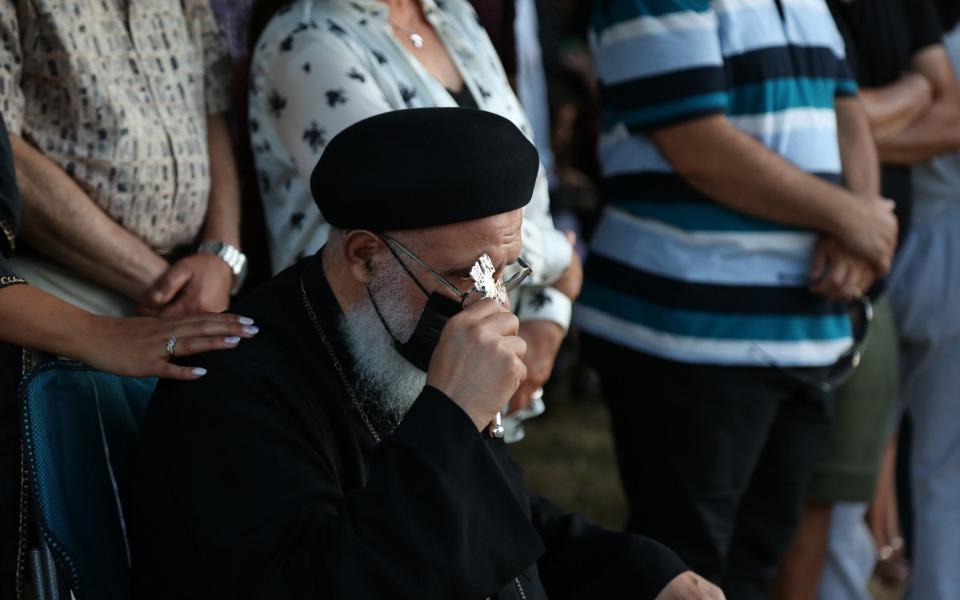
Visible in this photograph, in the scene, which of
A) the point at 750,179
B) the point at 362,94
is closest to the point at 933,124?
the point at 750,179

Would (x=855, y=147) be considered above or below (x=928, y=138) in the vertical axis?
above

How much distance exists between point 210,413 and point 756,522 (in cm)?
204

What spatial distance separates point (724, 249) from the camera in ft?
11.0

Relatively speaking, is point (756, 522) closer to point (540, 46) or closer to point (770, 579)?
point (770, 579)

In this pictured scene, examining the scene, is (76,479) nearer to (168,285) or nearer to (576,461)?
(168,285)

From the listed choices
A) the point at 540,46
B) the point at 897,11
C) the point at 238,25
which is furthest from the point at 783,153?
the point at 540,46

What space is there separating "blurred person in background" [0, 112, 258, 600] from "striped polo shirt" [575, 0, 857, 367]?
1.55 meters

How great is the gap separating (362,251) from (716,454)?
1.57 meters

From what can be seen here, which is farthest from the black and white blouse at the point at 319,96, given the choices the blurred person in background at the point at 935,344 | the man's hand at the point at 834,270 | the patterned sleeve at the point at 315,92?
the blurred person in background at the point at 935,344

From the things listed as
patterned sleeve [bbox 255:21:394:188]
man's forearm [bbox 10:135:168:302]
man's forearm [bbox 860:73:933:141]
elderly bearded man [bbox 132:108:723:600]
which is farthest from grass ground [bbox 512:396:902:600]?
elderly bearded man [bbox 132:108:723:600]

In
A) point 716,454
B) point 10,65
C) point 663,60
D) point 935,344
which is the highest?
point 10,65

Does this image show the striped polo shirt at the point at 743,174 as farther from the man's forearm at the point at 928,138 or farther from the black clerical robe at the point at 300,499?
the black clerical robe at the point at 300,499

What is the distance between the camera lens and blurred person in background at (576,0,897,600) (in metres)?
3.27

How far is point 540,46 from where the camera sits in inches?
257
